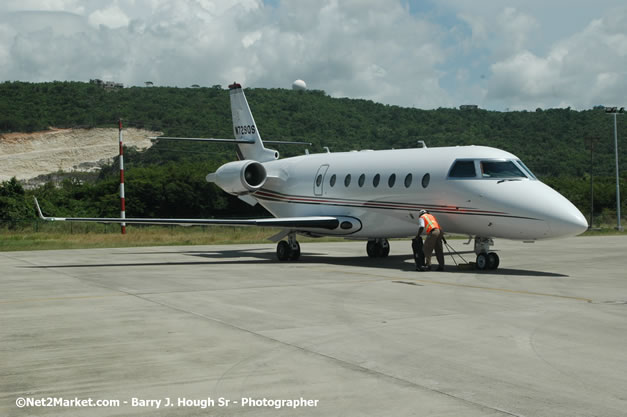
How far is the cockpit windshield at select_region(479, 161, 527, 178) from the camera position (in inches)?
Result: 675

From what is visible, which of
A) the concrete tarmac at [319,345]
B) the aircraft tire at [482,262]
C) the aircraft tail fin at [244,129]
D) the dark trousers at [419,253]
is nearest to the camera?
the concrete tarmac at [319,345]

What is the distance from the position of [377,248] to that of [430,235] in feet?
19.0

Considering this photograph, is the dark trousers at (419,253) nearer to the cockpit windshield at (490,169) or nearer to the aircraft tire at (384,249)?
the cockpit windshield at (490,169)

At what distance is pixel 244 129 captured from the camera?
91.6 ft

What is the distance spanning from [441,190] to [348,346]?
35.5 feet

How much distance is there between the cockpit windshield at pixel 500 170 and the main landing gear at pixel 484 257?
161 centimetres

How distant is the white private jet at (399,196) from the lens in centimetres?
1614

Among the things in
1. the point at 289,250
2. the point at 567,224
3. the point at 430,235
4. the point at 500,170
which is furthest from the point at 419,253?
the point at 289,250

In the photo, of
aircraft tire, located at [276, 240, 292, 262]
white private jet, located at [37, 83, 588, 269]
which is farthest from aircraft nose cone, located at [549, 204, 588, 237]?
aircraft tire, located at [276, 240, 292, 262]

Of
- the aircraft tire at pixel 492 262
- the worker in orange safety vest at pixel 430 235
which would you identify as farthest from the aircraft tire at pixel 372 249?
the aircraft tire at pixel 492 262

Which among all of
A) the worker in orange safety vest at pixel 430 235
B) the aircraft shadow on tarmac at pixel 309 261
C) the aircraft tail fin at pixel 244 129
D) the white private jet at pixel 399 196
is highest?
the aircraft tail fin at pixel 244 129

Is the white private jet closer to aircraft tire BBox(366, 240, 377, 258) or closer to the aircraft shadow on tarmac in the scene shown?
aircraft tire BBox(366, 240, 377, 258)

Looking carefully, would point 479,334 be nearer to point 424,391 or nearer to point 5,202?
point 424,391

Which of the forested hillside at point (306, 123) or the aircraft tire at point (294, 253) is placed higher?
the forested hillside at point (306, 123)
